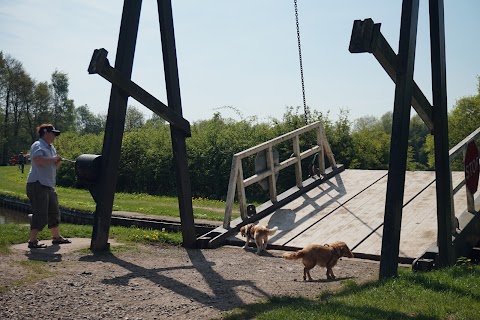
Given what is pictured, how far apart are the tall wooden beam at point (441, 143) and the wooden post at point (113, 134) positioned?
4.18 metres

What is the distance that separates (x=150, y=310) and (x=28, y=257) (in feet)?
9.73

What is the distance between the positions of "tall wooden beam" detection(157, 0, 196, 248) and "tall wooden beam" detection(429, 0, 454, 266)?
3.90m

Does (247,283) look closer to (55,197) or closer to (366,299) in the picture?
(366,299)

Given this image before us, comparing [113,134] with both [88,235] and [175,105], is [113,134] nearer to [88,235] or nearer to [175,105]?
[175,105]

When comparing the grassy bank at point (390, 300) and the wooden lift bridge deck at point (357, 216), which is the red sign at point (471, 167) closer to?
the wooden lift bridge deck at point (357, 216)

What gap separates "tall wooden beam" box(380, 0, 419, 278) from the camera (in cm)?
698

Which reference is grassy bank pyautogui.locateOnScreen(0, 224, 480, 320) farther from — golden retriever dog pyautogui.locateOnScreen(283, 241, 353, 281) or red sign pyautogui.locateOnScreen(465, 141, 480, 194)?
red sign pyautogui.locateOnScreen(465, 141, 480, 194)

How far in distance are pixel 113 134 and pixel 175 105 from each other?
1317 millimetres

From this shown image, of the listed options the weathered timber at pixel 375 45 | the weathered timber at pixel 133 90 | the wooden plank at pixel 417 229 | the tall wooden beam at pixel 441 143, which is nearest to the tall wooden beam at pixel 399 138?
the weathered timber at pixel 375 45

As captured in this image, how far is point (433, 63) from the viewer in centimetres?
790

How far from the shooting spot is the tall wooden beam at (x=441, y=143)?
7.80m

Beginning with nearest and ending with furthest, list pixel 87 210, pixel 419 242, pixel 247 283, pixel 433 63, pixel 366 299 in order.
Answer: pixel 366 299 < pixel 247 283 < pixel 433 63 < pixel 419 242 < pixel 87 210

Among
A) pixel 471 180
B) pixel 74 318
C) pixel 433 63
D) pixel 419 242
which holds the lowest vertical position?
pixel 74 318

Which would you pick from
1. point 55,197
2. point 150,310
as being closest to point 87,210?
point 55,197
